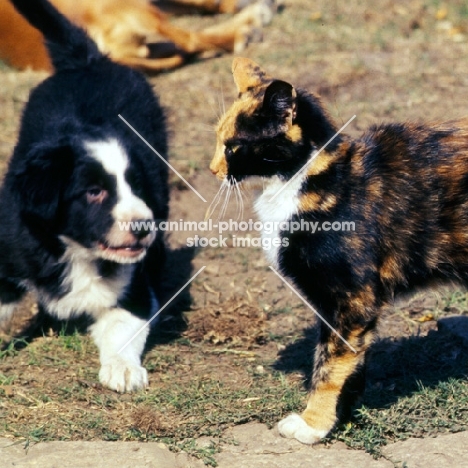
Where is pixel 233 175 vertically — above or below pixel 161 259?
above

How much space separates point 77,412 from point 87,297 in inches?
31.7

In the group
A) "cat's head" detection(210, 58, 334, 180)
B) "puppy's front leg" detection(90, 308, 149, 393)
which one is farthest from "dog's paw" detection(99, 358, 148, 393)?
"cat's head" detection(210, 58, 334, 180)

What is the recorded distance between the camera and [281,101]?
3.72 m

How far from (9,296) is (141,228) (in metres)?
0.90

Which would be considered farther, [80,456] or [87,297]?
[87,297]

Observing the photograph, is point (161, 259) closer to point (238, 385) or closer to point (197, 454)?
point (238, 385)

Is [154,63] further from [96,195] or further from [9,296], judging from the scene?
[96,195]

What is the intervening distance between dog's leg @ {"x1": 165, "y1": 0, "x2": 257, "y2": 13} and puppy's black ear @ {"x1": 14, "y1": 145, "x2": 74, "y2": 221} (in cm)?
592

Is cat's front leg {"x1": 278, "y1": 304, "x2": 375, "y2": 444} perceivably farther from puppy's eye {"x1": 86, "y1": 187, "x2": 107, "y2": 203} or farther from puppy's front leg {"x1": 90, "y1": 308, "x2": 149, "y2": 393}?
puppy's eye {"x1": 86, "y1": 187, "x2": 107, "y2": 203}

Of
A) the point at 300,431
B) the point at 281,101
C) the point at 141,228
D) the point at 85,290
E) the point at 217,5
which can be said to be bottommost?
the point at 217,5

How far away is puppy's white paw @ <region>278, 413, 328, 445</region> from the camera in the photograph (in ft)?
12.6

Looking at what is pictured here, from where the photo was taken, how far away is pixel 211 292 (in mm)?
5586

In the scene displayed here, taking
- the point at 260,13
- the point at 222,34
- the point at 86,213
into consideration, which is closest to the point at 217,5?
the point at 260,13

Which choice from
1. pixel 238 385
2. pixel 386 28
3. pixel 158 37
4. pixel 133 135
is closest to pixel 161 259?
pixel 133 135
